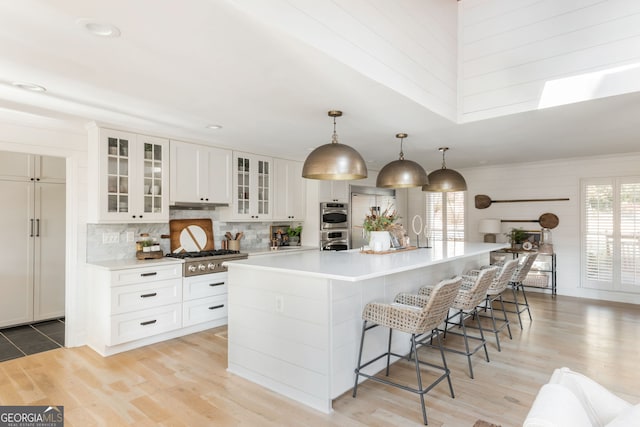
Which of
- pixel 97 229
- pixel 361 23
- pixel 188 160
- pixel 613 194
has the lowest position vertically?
pixel 97 229

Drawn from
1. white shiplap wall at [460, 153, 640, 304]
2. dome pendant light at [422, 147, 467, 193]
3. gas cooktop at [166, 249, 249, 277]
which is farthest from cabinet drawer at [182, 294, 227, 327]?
white shiplap wall at [460, 153, 640, 304]

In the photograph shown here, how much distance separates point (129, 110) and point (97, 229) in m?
1.51

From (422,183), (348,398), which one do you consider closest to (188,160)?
(422,183)

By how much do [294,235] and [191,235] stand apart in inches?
65.0

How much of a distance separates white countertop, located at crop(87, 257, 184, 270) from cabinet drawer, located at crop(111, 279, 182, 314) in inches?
7.6

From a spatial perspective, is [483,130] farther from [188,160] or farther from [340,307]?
[188,160]

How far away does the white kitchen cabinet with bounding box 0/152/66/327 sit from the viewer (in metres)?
4.41

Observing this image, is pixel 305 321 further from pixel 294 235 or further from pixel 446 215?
pixel 446 215

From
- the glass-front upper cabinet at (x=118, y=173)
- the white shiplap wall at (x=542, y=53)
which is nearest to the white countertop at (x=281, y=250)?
the glass-front upper cabinet at (x=118, y=173)

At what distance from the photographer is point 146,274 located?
145 inches

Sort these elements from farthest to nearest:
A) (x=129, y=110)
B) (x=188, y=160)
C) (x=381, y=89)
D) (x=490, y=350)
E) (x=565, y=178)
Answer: (x=565, y=178) → (x=188, y=160) → (x=490, y=350) → (x=129, y=110) → (x=381, y=89)

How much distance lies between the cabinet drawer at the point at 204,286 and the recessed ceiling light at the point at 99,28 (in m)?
2.74

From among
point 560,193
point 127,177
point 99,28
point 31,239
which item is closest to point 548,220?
point 560,193

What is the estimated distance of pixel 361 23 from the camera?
2.22 meters
